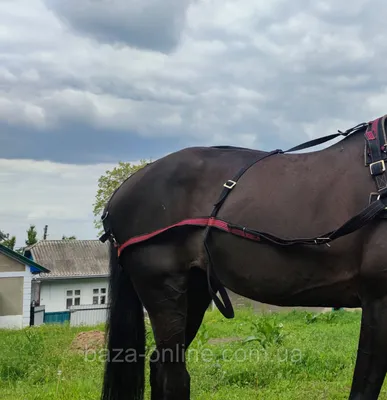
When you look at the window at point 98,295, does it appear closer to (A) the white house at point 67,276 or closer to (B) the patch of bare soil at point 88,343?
(A) the white house at point 67,276

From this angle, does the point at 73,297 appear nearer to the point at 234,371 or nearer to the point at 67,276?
the point at 67,276

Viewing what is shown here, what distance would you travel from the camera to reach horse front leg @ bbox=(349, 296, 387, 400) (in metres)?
2.16

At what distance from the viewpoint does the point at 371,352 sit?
2.20 m

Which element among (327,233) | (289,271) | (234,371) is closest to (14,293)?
(234,371)

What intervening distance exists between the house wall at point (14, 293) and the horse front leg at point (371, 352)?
23556mm

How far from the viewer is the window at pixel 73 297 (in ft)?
104

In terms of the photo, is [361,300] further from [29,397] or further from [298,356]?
[298,356]

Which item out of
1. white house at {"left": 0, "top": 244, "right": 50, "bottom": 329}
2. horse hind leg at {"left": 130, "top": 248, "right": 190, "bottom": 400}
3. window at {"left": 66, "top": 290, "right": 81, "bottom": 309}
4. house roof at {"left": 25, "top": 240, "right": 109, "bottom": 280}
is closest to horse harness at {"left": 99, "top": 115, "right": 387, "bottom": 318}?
horse hind leg at {"left": 130, "top": 248, "right": 190, "bottom": 400}

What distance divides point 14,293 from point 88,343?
16063 mm

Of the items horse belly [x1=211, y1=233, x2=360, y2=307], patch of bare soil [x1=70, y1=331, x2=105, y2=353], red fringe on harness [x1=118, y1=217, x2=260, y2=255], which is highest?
red fringe on harness [x1=118, y1=217, x2=260, y2=255]

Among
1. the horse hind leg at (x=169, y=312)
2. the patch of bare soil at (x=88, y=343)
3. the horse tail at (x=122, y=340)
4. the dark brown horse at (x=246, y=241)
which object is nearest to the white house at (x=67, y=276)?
the patch of bare soil at (x=88, y=343)

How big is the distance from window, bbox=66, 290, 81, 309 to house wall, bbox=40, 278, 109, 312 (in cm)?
20

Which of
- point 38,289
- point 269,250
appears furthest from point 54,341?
point 38,289

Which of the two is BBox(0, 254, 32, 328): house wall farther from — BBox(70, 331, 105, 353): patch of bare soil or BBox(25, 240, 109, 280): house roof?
BBox(70, 331, 105, 353): patch of bare soil
